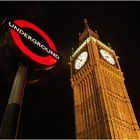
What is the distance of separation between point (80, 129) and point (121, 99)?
9.27 metres

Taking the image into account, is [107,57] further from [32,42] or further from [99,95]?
[32,42]

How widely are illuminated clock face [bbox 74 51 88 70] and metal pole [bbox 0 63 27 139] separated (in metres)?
38.6

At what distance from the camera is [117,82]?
136 feet

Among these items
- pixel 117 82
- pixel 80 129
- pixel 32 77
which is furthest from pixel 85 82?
pixel 32 77

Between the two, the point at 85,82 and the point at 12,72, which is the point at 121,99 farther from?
the point at 12,72

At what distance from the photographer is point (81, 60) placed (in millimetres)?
43344

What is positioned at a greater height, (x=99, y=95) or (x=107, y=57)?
(x=107, y=57)

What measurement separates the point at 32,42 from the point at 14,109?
4.86 ft

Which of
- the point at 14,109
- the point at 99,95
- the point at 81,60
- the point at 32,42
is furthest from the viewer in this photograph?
the point at 81,60

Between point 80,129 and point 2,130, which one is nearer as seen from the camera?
point 2,130

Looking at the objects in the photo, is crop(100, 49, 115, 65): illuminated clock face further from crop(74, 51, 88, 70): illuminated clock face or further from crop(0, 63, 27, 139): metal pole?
crop(0, 63, 27, 139): metal pole

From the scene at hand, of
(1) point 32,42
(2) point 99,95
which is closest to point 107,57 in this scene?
(2) point 99,95

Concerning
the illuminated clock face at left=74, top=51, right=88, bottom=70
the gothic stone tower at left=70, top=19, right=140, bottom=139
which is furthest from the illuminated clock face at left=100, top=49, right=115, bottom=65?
the illuminated clock face at left=74, top=51, right=88, bottom=70

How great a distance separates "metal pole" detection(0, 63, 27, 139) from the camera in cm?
317
